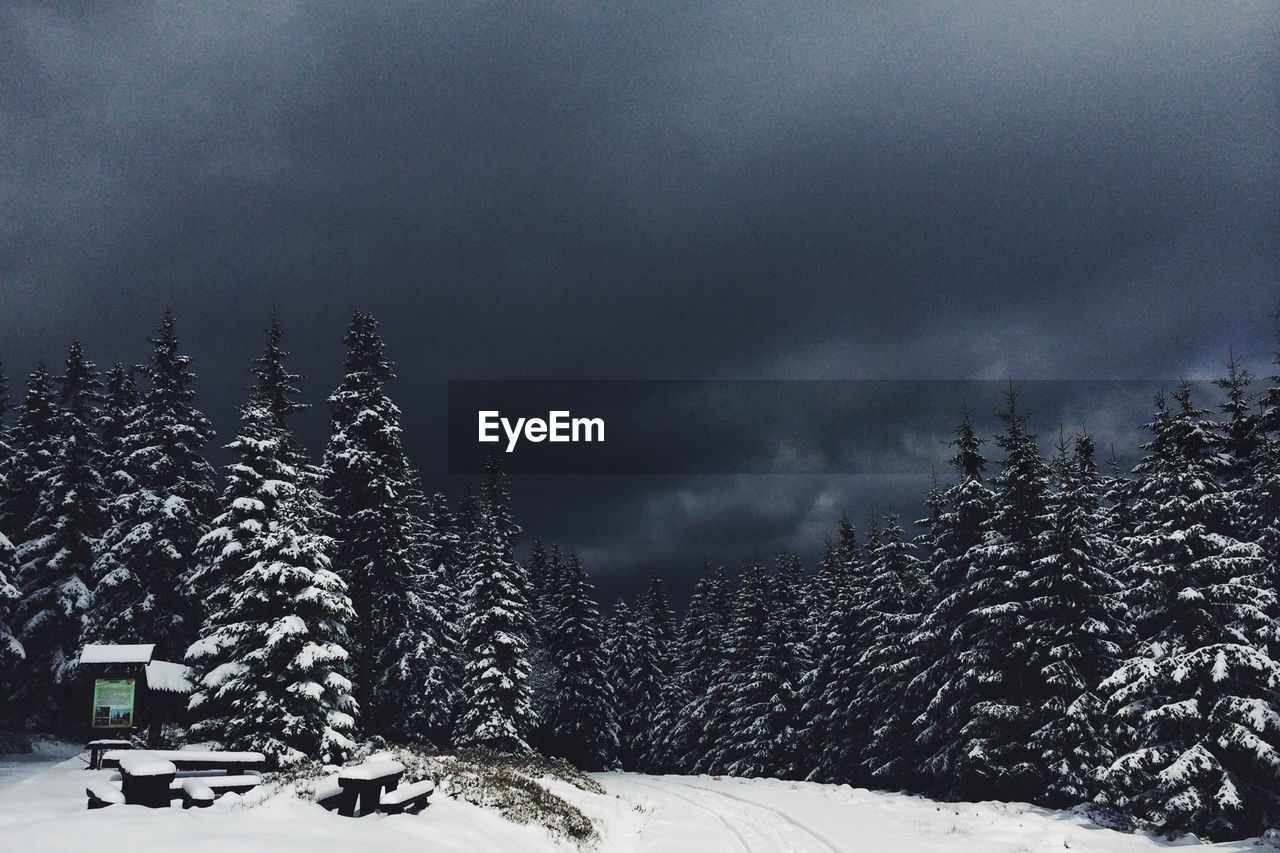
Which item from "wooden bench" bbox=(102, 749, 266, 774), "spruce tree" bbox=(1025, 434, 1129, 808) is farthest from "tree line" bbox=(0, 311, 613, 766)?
"spruce tree" bbox=(1025, 434, 1129, 808)

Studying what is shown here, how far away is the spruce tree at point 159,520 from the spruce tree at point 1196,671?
32.7 meters

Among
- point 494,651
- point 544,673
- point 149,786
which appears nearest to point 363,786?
→ point 149,786

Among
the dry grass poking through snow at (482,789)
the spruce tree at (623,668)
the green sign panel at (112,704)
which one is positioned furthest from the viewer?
the spruce tree at (623,668)

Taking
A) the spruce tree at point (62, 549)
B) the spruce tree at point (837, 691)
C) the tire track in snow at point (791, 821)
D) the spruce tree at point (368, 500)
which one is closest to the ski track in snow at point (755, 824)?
the tire track in snow at point (791, 821)

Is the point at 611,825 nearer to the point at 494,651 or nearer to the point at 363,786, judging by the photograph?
the point at 363,786

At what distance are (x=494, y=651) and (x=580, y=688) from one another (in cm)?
1570

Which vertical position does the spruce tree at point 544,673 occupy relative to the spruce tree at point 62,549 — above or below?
below

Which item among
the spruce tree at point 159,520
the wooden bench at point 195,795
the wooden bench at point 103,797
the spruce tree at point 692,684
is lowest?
the spruce tree at point 692,684

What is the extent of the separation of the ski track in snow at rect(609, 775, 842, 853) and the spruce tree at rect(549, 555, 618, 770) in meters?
22.7

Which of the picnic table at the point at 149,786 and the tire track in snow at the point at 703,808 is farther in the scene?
the tire track in snow at the point at 703,808

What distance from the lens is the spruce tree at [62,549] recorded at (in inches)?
1261

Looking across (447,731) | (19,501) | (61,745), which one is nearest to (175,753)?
(61,745)

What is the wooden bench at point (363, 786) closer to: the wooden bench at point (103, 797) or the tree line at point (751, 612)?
the wooden bench at point (103, 797)

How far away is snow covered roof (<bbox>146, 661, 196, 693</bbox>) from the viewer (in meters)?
25.2
